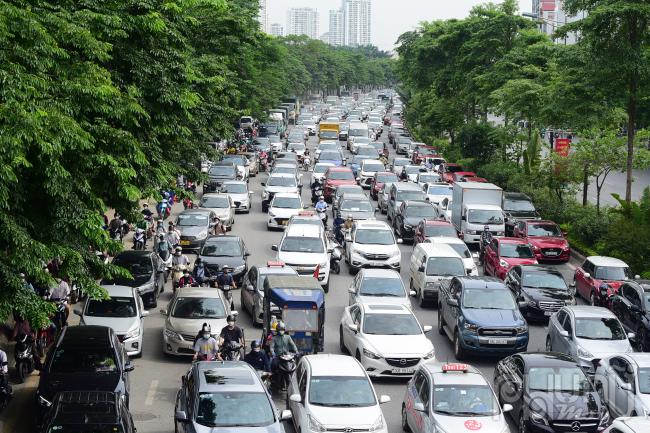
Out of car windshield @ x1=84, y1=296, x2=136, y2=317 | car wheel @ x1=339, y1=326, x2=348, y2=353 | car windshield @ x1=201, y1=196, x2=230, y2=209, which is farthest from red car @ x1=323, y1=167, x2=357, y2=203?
car windshield @ x1=84, y1=296, x2=136, y2=317

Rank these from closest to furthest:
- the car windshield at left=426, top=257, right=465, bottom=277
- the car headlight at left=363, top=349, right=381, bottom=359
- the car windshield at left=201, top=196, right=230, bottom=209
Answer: the car headlight at left=363, top=349, right=381, bottom=359 → the car windshield at left=426, top=257, right=465, bottom=277 → the car windshield at left=201, top=196, right=230, bottom=209

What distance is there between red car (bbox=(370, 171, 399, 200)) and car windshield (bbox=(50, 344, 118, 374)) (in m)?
34.8

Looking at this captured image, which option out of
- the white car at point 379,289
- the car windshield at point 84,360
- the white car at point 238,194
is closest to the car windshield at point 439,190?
the white car at point 238,194

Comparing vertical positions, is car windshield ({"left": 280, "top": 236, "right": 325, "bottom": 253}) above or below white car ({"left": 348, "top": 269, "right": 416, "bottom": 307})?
above

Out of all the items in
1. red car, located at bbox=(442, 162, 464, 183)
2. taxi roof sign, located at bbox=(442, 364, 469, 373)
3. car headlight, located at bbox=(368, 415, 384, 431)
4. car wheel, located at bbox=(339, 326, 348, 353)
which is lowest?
car wheel, located at bbox=(339, 326, 348, 353)

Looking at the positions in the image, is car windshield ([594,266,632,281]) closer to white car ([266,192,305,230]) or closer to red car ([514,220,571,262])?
red car ([514,220,571,262])

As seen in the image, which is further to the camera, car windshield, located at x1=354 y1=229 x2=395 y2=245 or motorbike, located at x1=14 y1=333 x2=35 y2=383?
car windshield, located at x1=354 y1=229 x2=395 y2=245

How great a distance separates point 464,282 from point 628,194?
52.0ft

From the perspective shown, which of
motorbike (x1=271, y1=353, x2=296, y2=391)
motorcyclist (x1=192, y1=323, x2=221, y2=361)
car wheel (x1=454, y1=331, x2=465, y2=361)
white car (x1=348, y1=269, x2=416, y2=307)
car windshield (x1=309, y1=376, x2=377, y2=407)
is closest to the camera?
car windshield (x1=309, y1=376, x2=377, y2=407)

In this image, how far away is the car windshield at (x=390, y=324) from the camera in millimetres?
22188

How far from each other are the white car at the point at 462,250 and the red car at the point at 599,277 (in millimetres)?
3261

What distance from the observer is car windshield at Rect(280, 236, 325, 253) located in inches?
1235

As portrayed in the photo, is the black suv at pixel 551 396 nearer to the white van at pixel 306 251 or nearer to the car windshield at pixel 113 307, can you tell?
the car windshield at pixel 113 307

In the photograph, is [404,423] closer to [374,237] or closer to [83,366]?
[83,366]
